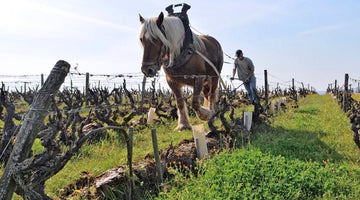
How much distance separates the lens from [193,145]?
4562mm

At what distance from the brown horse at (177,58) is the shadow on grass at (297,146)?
1468 mm

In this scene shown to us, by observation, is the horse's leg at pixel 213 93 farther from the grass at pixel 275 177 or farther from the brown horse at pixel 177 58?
the grass at pixel 275 177

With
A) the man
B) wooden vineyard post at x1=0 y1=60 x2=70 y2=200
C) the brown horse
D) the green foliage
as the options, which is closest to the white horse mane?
the brown horse

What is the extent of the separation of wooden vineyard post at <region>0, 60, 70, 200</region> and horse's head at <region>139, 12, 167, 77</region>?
268 centimetres

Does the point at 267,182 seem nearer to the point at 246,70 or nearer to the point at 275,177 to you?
the point at 275,177

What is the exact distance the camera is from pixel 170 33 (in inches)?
211

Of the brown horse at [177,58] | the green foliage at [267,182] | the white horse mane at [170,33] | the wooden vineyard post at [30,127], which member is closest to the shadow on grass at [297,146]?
the green foliage at [267,182]

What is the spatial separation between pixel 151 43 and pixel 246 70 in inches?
208

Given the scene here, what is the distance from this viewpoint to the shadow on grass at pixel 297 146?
4.15 metres

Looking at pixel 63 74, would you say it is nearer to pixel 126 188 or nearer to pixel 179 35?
pixel 126 188

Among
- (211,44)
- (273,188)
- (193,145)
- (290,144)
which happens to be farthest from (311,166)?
(211,44)

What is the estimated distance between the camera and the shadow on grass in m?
4.15

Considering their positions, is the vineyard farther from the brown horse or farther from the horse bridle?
the horse bridle

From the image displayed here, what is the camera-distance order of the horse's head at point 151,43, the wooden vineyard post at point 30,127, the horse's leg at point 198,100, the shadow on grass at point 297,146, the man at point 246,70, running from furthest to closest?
the man at point 246,70, the horse's leg at point 198,100, the horse's head at point 151,43, the shadow on grass at point 297,146, the wooden vineyard post at point 30,127
